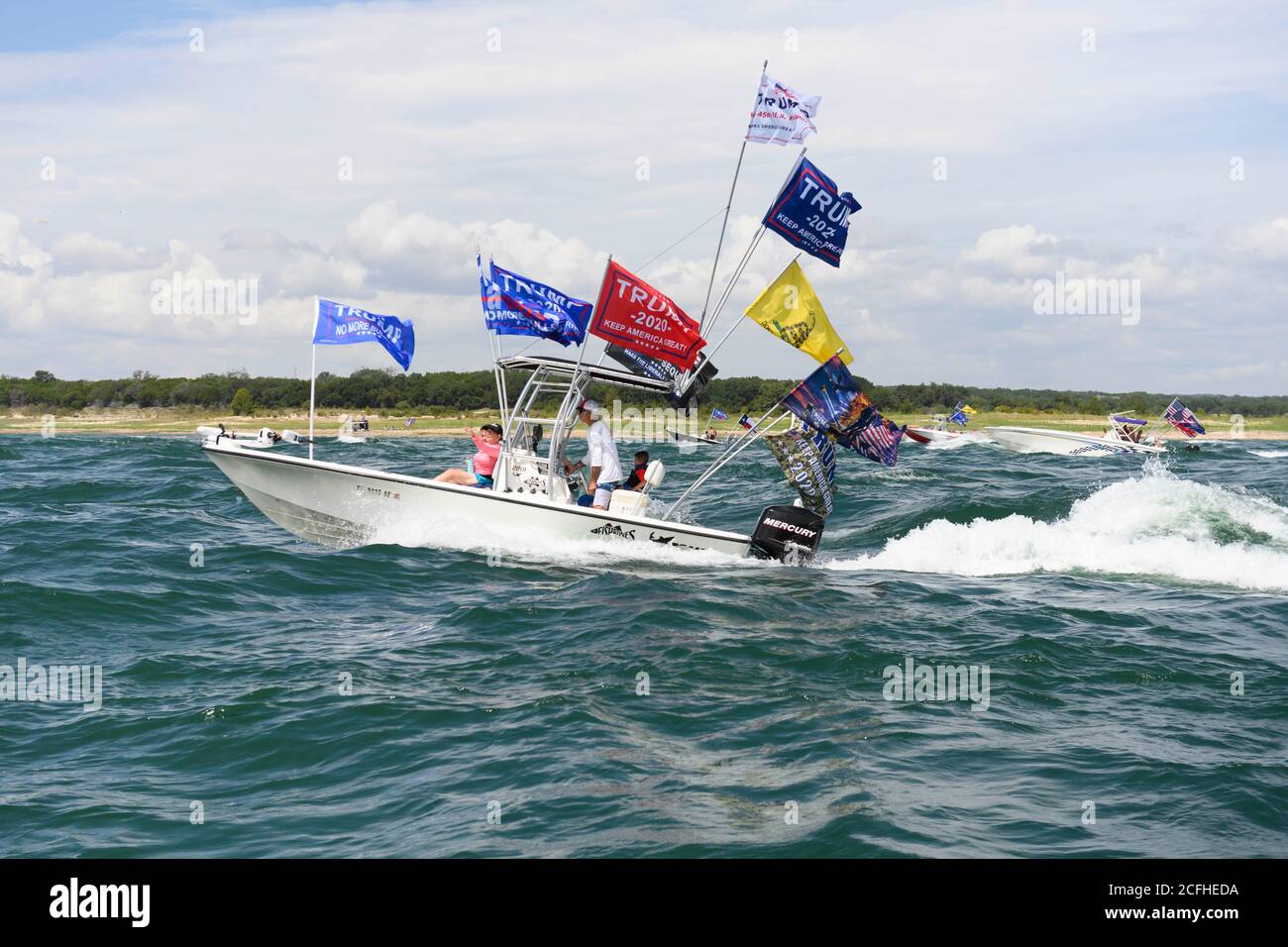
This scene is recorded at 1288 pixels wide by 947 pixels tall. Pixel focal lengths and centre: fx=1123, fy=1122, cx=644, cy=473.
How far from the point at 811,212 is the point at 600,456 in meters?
4.40

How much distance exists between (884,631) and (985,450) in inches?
1812

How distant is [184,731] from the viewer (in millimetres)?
8453

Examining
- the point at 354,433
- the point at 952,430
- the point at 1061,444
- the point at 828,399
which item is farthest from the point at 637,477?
the point at 952,430

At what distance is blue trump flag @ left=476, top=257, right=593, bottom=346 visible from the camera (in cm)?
1541

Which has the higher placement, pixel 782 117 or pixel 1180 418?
pixel 782 117

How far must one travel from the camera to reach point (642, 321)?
47.6 ft

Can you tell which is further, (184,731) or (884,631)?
(884,631)

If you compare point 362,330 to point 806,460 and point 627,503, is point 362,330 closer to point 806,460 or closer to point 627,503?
point 627,503

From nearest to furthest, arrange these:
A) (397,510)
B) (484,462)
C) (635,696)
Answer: (635,696) < (397,510) < (484,462)

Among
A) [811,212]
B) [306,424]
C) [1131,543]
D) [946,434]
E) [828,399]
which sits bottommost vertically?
[1131,543]

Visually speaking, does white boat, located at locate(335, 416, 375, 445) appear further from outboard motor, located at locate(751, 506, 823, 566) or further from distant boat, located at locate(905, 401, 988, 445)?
outboard motor, located at locate(751, 506, 823, 566)

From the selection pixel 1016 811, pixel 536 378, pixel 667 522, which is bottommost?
pixel 1016 811
